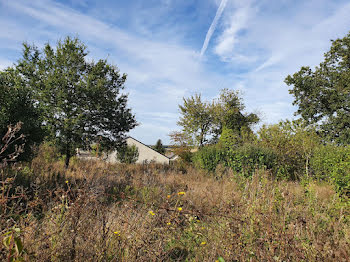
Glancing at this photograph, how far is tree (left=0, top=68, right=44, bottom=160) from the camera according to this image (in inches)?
277

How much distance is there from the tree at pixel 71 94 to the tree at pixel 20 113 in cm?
431

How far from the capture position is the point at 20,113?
7371mm

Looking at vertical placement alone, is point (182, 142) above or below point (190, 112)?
below

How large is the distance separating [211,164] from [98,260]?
1007 cm

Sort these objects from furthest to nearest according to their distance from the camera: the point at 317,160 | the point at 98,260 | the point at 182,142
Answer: the point at 182,142 → the point at 317,160 → the point at 98,260

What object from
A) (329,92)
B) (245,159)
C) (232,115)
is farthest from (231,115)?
(245,159)

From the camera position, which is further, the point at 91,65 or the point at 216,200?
the point at 91,65

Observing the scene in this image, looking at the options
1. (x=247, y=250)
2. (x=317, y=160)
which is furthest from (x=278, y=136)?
(x=247, y=250)

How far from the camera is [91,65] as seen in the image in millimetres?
13969

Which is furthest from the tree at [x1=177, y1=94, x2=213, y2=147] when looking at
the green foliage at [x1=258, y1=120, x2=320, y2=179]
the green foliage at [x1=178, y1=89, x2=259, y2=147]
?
the green foliage at [x1=258, y1=120, x2=320, y2=179]

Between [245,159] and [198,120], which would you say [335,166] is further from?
[198,120]

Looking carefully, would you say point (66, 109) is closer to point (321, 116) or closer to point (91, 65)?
point (91, 65)

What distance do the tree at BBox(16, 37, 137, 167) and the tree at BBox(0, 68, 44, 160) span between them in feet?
14.1

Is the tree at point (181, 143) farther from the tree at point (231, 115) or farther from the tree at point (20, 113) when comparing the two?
the tree at point (20, 113)
